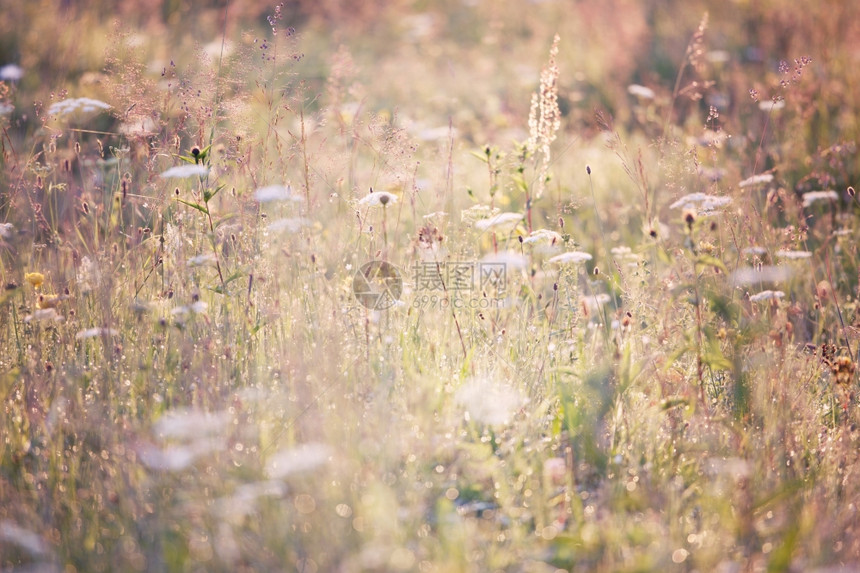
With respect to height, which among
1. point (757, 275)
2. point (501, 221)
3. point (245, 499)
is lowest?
point (245, 499)

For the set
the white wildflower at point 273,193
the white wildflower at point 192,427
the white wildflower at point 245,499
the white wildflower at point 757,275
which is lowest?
the white wildflower at point 245,499

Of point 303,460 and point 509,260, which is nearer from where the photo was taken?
point 303,460

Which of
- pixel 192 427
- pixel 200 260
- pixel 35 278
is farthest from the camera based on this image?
pixel 35 278

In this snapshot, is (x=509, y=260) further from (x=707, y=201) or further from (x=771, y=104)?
(x=771, y=104)

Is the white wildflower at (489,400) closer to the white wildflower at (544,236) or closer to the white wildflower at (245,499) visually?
the white wildflower at (544,236)

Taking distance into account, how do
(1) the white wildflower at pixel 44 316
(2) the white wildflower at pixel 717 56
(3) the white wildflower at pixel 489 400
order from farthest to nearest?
1. (2) the white wildflower at pixel 717 56
2. (1) the white wildflower at pixel 44 316
3. (3) the white wildflower at pixel 489 400

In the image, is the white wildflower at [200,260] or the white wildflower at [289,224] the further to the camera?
the white wildflower at [289,224]

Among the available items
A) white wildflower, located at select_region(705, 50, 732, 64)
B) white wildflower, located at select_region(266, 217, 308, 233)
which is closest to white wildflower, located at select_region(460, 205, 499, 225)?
white wildflower, located at select_region(266, 217, 308, 233)

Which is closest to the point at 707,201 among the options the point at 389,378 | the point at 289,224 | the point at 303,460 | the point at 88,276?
the point at 389,378

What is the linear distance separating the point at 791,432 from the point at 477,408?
A: 949 millimetres

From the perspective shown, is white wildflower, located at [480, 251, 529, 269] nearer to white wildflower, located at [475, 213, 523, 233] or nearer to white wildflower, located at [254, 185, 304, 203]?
white wildflower, located at [475, 213, 523, 233]

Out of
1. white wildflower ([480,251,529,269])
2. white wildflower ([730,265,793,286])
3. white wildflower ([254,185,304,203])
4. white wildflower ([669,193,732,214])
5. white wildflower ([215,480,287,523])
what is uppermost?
white wildflower ([254,185,304,203])

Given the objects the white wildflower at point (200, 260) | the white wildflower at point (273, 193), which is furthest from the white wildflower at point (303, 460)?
the white wildflower at point (273, 193)

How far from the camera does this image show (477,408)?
6.97ft
